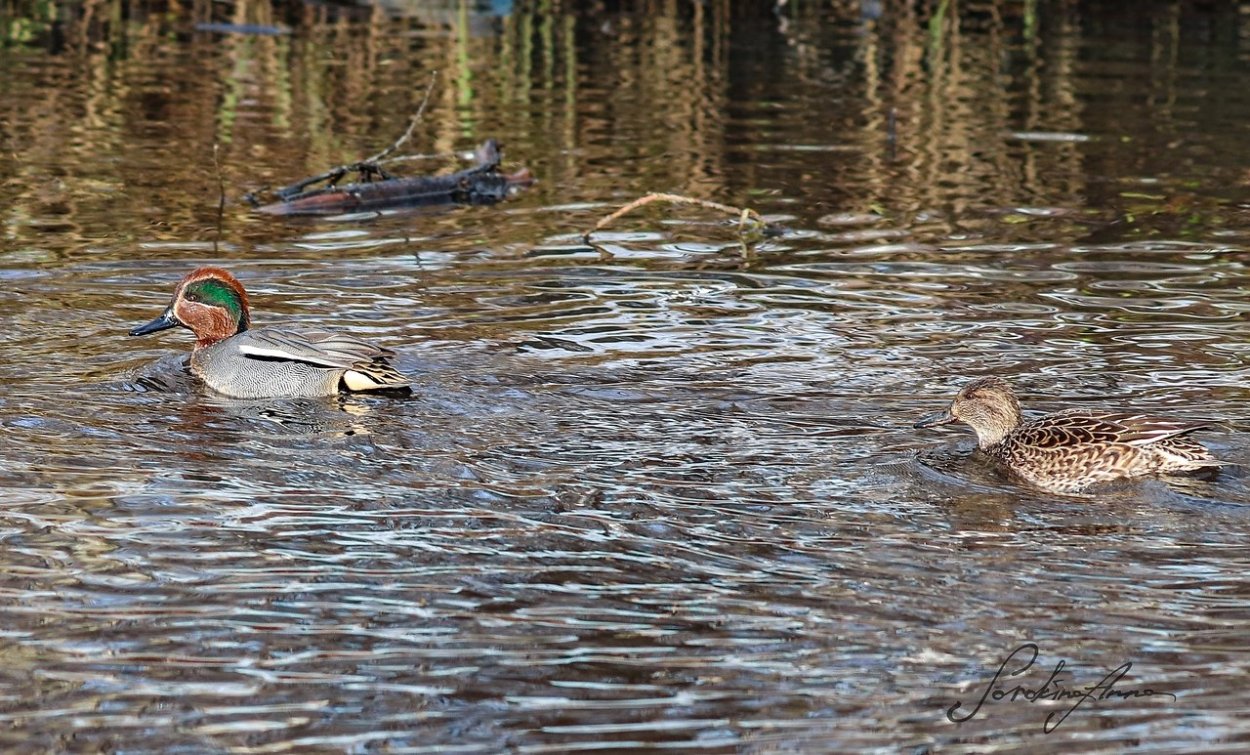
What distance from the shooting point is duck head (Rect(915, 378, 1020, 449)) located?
7496 millimetres

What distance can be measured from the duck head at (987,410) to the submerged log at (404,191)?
6.27 m

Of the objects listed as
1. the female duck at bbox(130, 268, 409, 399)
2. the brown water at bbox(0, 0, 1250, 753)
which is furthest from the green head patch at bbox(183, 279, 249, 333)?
the brown water at bbox(0, 0, 1250, 753)

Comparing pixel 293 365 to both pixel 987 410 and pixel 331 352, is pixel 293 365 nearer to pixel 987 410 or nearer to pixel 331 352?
pixel 331 352

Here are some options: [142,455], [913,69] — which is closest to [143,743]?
[142,455]

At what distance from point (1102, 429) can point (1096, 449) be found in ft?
0.41

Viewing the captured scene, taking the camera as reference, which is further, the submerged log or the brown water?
the submerged log

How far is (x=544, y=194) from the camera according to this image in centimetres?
1347

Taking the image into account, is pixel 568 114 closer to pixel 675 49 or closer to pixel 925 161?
pixel 925 161

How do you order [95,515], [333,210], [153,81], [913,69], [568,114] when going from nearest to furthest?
[95,515]
[333,210]
[568,114]
[153,81]
[913,69]

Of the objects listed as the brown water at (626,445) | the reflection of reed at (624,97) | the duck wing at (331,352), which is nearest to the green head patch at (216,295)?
the brown water at (626,445)

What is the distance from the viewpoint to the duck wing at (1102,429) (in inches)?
272

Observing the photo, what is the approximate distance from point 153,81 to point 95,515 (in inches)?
519

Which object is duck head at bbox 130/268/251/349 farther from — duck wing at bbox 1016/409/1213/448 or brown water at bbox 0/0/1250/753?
duck wing at bbox 1016/409/1213/448

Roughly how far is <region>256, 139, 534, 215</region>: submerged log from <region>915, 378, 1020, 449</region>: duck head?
627 centimetres
